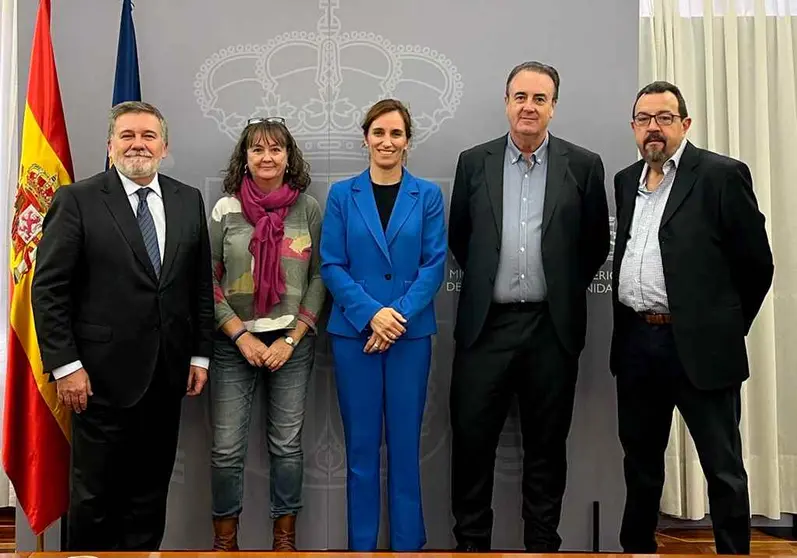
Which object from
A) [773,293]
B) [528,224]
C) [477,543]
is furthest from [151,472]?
[773,293]

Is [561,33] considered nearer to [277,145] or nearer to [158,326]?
[277,145]

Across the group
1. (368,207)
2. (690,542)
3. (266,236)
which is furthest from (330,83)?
(690,542)

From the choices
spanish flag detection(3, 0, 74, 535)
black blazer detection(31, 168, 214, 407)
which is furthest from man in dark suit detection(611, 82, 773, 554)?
spanish flag detection(3, 0, 74, 535)

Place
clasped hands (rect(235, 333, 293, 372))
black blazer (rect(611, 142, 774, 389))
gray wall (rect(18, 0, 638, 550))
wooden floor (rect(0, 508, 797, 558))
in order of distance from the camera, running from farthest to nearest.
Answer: wooden floor (rect(0, 508, 797, 558))
gray wall (rect(18, 0, 638, 550))
clasped hands (rect(235, 333, 293, 372))
black blazer (rect(611, 142, 774, 389))

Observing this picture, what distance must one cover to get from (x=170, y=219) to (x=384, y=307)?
0.84 m

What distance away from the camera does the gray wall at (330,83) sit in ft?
10.7

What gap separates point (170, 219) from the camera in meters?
2.66

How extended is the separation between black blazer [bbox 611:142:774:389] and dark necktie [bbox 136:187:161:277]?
1732 mm

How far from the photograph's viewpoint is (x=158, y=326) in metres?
2.58

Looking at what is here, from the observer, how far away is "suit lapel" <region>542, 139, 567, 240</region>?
287cm

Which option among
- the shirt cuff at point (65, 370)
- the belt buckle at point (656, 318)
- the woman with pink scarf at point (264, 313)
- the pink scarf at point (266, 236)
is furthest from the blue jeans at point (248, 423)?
the belt buckle at point (656, 318)

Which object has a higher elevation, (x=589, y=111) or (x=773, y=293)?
(x=589, y=111)

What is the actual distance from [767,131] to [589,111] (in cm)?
103

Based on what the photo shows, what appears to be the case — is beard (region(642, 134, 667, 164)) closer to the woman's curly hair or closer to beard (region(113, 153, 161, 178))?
the woman's curly hair
